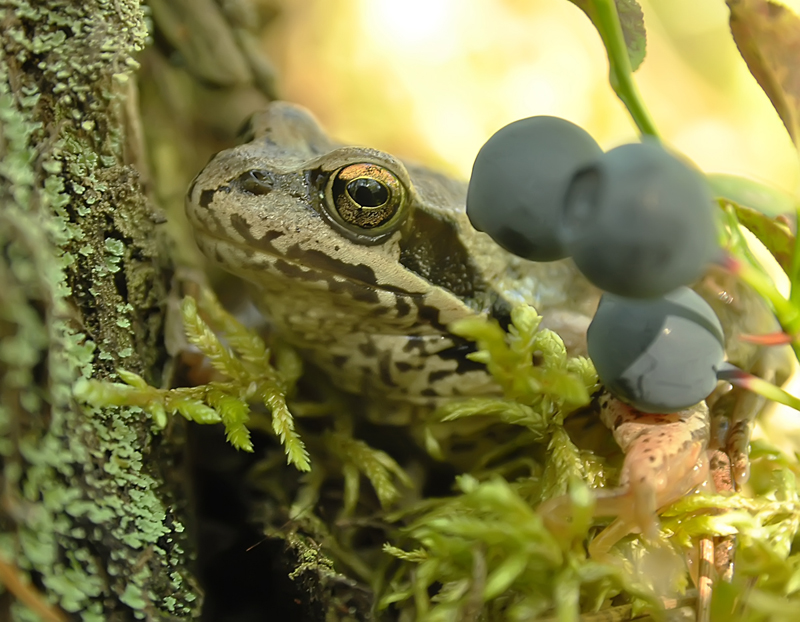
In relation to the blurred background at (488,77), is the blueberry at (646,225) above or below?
below

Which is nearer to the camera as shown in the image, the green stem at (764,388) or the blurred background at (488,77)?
the green stem at (764,388)

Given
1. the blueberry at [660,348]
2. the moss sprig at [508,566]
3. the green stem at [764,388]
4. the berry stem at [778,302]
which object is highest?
the berry stem at [778,302]

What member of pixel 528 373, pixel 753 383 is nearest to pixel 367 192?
pixel 528 373

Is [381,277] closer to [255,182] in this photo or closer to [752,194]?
[255,182]

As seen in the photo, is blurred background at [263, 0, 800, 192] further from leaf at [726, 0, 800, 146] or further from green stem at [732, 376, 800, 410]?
green stem at [732, 376, 800, 410]

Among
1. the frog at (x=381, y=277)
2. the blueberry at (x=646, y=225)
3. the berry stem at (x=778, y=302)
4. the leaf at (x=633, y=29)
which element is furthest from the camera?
the frog at (x=381, y=277)

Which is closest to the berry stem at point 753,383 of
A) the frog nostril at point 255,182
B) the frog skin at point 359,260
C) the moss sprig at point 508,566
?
the moss sprig at point 508,566

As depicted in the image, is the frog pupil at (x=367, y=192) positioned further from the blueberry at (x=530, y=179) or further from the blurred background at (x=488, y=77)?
the blurred background at (x=488, y=77)

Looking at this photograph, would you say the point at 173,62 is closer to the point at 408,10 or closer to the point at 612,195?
the point at 408,10

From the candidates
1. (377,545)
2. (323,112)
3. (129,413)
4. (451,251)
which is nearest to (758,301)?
(451,251)
